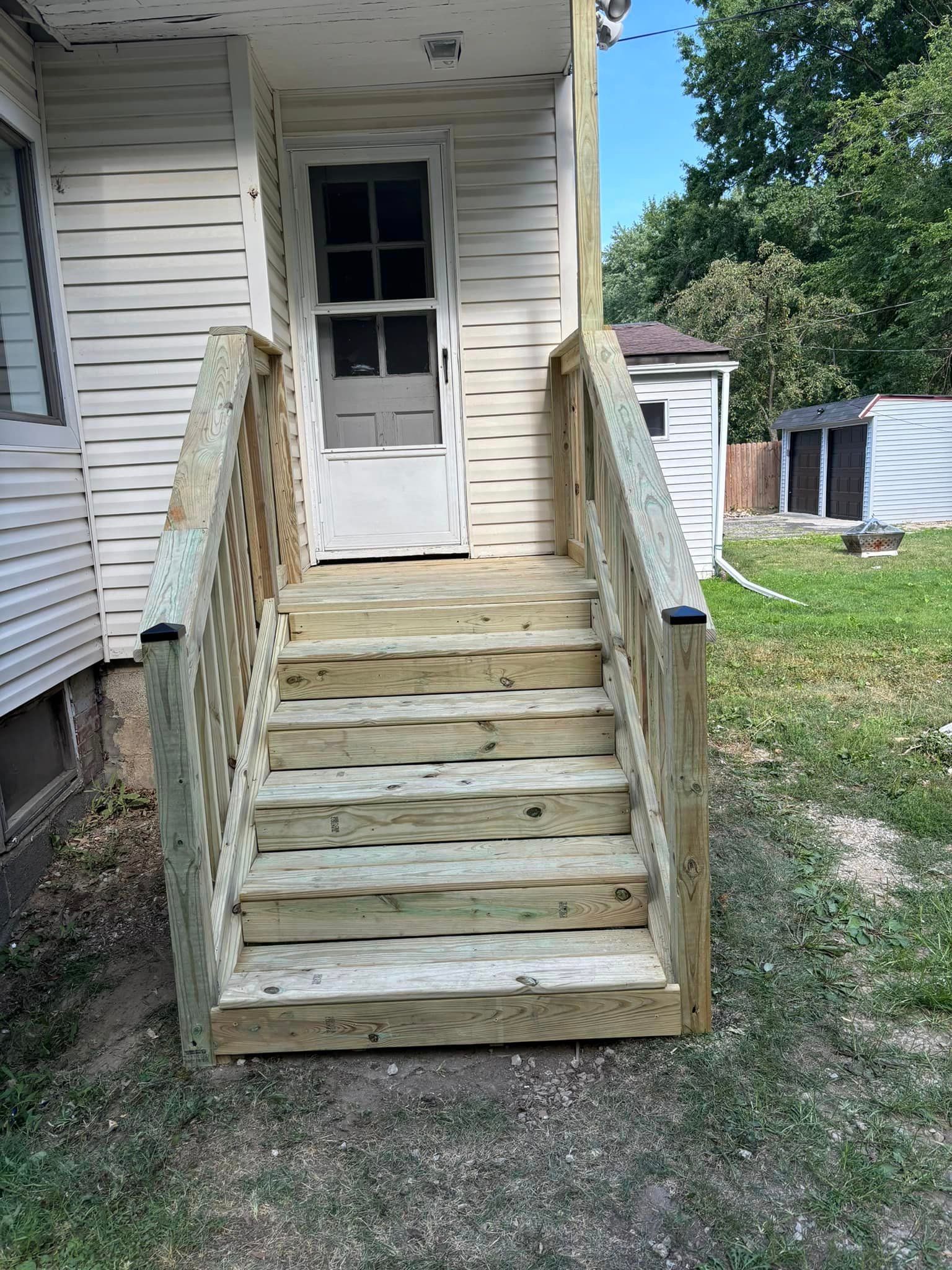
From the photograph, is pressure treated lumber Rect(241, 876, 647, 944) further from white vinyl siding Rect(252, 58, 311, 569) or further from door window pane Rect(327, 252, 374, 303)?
door window pane Rect(327, 252, 374, 303)

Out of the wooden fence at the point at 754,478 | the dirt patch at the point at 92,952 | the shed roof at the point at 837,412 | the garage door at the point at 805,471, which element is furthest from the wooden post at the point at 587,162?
the wooden fence at the point at 754,478

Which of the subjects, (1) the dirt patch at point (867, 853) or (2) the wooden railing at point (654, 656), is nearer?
(2) the wooden railing at point (654, 656)

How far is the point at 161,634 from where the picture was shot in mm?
2203

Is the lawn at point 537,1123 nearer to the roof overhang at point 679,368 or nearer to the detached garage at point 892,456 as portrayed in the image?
the roof overhang at point 679,368

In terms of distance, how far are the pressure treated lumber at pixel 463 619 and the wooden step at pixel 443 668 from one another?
158mm

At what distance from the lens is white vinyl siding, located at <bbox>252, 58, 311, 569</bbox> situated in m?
3.98

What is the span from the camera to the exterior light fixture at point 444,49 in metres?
3.84

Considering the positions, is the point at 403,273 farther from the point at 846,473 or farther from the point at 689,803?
the point at 846,473

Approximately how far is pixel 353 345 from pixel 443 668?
7.19ft

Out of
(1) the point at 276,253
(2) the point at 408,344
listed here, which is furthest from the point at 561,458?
(1) the point at 276,253

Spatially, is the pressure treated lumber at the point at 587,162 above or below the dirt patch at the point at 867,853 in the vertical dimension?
above

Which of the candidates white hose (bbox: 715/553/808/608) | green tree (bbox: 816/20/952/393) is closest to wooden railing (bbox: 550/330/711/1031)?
white hose (bbox: 715/553/808/608)

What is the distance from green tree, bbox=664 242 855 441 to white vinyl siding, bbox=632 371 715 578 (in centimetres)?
1209

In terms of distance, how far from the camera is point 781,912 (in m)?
3.06
